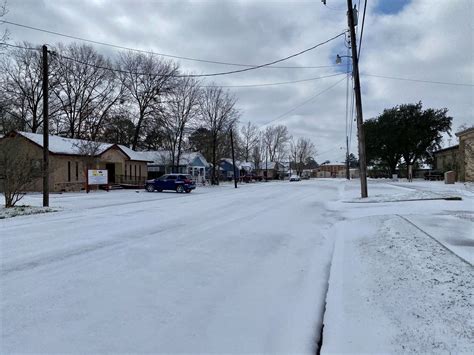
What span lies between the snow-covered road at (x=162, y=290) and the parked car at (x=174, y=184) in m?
21.4

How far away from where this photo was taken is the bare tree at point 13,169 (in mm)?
Answer: 16172

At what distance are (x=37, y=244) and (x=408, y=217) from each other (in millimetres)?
10153

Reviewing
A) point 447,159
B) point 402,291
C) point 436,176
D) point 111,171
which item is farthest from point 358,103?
point 447,159

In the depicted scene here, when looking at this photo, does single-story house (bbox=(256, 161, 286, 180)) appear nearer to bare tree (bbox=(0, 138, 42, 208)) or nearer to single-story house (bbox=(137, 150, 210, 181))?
single-story house (bbox=(137, 150, 210, 181))

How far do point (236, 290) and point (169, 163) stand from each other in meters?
48.0

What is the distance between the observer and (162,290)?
212 inches

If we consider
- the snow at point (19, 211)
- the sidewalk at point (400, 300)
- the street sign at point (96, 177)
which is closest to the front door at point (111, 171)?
the street sign at point (96, 177)

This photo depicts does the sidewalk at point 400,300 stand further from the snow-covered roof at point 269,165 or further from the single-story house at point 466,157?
the snow-covered roof at point 269,165

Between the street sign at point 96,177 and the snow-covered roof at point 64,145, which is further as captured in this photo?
the snow-covered roof at point 64,145

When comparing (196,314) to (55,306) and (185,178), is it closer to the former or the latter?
(55,306)

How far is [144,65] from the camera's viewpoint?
5297 centimetres

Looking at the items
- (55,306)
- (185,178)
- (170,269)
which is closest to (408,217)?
(170,269)

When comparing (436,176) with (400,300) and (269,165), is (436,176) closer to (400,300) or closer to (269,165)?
(400,300)

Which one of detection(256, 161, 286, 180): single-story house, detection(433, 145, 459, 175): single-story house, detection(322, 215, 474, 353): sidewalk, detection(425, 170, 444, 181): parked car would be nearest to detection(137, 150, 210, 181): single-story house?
detection(425, 170, 444, 181): parked car
